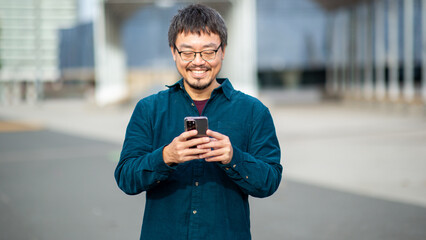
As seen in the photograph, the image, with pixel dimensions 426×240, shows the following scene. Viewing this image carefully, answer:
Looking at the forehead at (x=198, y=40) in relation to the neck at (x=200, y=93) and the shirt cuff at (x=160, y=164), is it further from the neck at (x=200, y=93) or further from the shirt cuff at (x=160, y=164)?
the shirt cuff at (x=160, y=164)

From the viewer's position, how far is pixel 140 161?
7.55 ft

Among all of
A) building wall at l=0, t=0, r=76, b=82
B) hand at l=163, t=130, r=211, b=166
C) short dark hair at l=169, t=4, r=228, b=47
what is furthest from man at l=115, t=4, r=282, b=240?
building wall at l=0, t=0, r=76, b=82

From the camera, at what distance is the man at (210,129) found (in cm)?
236

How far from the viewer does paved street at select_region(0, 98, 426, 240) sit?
18.8 feet

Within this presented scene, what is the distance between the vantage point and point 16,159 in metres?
11.0

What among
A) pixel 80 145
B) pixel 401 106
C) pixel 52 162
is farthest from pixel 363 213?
pixel 401 106

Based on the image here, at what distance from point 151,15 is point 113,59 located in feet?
106

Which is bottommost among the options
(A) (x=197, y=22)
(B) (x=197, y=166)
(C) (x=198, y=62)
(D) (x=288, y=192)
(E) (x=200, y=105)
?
(D) (x=288, y=192)

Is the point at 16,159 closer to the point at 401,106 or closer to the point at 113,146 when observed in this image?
the point at 113,146

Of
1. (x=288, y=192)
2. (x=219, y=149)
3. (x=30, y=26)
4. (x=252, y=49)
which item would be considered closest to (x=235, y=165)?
(x=219, y=149)

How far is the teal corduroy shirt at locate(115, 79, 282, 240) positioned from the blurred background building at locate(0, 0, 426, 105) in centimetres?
1468

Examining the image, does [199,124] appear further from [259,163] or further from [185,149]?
[259,163]

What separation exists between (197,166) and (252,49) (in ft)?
80.9

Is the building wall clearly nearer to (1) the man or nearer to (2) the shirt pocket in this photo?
(1) the man
